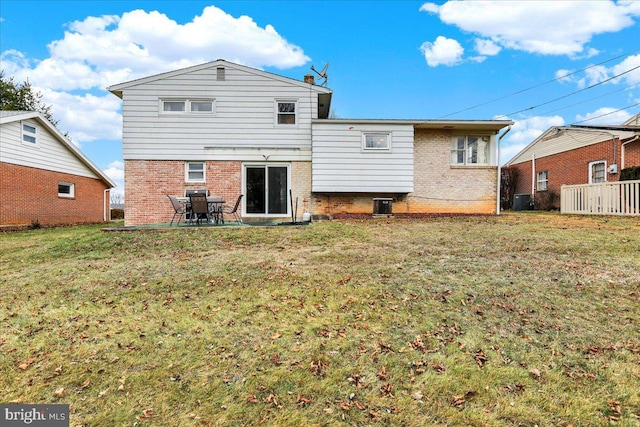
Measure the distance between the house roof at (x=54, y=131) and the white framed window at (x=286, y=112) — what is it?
1120cm

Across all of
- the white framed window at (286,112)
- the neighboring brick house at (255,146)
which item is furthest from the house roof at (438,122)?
the white framed window at (286,112)

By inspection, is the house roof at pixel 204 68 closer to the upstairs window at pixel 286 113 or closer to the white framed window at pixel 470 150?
the upstairs window at pixel 286 113

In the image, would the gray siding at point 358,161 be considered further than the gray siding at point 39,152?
No

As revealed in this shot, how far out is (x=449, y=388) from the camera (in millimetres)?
2852

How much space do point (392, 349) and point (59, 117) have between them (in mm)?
42688

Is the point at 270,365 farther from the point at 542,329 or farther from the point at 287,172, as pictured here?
the point at 287,172

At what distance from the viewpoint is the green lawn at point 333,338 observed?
2.67 metres

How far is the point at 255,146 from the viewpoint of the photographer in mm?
13773

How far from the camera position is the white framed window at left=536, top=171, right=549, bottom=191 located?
21875mm

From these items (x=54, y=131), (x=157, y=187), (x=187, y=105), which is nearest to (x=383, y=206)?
(x=187, y=105)

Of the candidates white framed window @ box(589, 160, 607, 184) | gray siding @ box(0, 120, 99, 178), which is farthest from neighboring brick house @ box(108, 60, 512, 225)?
white framed window @ box(589, 160, 607, 184)

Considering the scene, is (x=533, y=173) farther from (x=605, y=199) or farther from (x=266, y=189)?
(x=266, y=189)

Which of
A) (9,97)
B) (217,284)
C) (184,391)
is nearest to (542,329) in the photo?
(184,391)

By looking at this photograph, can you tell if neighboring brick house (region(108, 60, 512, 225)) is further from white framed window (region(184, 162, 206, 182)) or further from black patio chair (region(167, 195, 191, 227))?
black patio chair (region(167, 195, 191, 227))
